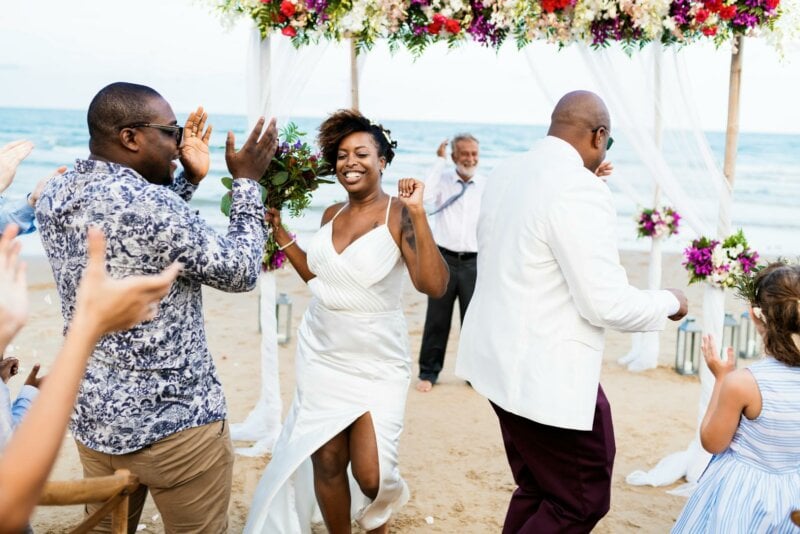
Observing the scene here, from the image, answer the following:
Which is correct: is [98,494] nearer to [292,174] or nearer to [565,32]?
[292,174]

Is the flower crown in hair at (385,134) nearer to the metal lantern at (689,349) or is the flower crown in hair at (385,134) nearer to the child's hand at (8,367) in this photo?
the child's hand at (8,367)

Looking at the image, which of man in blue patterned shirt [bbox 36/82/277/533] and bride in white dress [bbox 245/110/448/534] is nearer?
man in blue patterned shirt [bbox 36/82/277/533]

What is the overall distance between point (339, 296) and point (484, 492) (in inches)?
71.9

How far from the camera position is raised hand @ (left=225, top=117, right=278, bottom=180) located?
2811mm

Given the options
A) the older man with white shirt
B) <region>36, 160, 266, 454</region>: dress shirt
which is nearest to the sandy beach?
the older man with white shirt

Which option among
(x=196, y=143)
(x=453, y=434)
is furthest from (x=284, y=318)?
(x=196, y=143)

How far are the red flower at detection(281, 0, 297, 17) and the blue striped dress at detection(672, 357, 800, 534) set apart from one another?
3.44 m

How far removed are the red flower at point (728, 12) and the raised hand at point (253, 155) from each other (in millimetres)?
3249

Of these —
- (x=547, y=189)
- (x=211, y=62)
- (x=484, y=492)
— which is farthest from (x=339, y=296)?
(x=211, y=62)

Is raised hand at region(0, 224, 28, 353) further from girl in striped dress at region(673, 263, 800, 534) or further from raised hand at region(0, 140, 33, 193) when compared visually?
girl in striped dress at region(673, 263, 800, 534)

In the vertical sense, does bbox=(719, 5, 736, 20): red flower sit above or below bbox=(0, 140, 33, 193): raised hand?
above

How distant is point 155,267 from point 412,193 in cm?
143

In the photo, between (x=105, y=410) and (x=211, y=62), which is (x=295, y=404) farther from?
(x=211, y=62)

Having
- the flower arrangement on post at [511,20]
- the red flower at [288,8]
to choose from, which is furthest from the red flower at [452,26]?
the red flower at [288,8]
